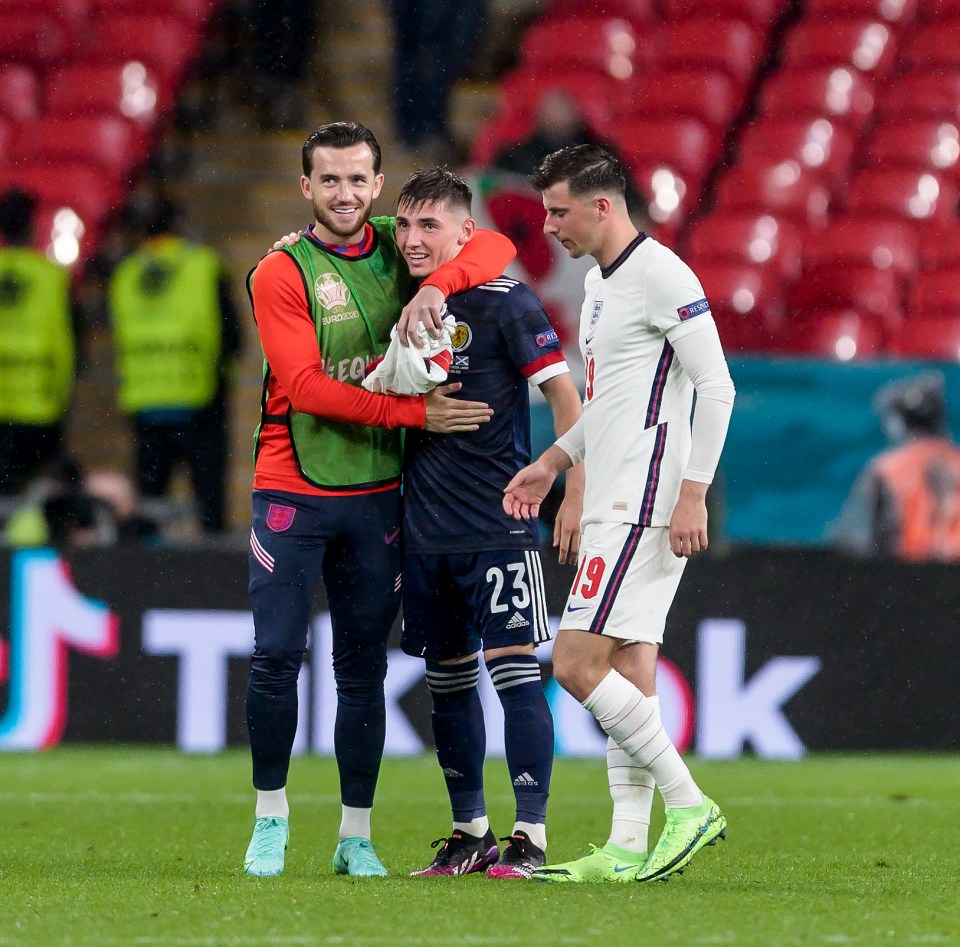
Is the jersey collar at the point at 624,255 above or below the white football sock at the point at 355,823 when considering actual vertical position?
above

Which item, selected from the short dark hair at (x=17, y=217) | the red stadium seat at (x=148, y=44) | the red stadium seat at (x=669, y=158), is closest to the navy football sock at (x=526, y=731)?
the short dark hair at (x=17, y=217)

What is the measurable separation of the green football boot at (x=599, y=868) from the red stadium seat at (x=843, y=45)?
7608 mm

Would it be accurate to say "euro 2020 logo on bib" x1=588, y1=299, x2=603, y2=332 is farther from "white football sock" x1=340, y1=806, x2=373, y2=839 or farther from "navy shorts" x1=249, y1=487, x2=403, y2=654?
"white football sock" x1=340, y1=806, x2=373, y2=839

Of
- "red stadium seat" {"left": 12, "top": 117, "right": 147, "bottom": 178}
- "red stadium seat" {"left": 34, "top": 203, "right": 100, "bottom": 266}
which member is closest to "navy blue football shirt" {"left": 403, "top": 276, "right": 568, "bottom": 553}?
"red stadium seat" {"left": 34, "top": 203, "right": 100, "bottom": 266}

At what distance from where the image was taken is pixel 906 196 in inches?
394

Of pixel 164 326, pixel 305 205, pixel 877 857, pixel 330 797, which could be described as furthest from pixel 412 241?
pixel 305 205

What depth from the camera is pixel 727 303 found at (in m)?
8.66

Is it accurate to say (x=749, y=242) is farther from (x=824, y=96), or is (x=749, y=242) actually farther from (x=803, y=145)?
(x=824, y=96)

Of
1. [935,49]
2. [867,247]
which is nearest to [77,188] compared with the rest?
[867,247]

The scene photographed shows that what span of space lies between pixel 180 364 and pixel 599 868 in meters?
4.92

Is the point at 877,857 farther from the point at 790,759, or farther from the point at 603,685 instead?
the point at 790,759

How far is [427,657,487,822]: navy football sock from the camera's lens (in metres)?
4.29

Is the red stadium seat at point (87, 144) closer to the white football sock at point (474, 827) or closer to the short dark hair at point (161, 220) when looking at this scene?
the short dark hair at point (161, 220)

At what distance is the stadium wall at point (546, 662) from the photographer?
6.95 metres
